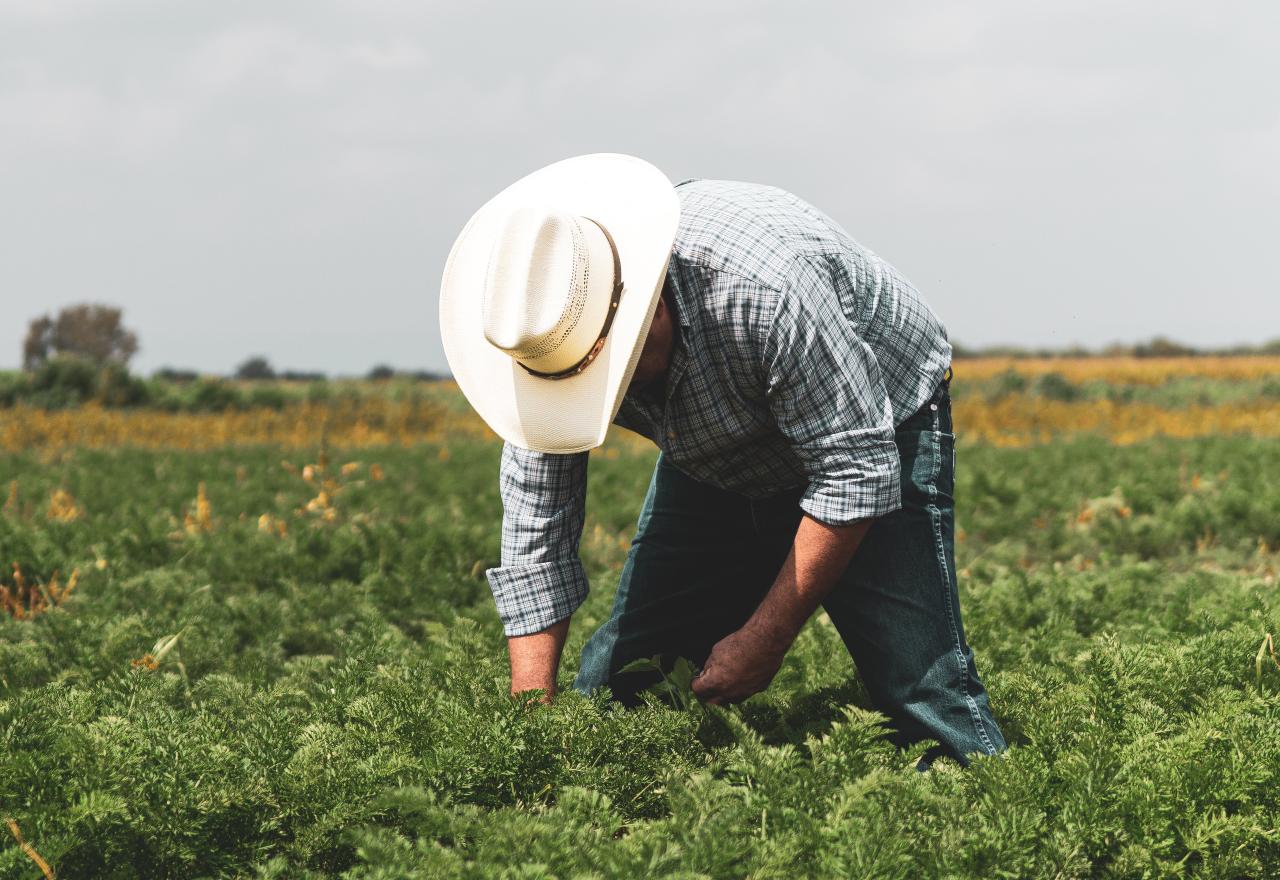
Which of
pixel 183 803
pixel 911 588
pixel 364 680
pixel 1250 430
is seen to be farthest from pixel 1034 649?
pixel 1250 430

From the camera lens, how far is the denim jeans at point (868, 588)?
328cm

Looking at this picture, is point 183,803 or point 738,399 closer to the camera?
point 183,803

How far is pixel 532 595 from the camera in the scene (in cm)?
338

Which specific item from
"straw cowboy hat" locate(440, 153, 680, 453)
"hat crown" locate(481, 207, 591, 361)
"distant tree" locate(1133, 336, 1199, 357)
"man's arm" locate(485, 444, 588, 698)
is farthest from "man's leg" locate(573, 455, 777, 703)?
"distant tree" locate(1133, 336, 1199, 357)

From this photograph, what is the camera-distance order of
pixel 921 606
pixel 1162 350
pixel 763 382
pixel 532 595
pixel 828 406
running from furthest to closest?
pixel 1162 350, pixel 532 595, pixel 921 606, pixel 763 382, pixel 828 406

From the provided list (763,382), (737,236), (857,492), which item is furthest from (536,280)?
(857,492)

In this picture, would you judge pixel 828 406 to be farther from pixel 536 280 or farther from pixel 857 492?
pixel 536 280

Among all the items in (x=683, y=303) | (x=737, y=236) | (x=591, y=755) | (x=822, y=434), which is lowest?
(x=591, y=755)

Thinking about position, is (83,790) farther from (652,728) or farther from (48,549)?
(48,549)

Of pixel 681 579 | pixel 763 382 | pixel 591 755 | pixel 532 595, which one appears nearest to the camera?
pixel 763 382

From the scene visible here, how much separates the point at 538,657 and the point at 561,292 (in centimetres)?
123

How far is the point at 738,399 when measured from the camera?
10.0 feet

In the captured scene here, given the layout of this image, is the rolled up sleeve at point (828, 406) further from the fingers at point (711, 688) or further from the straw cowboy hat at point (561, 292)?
the fingers at point (711, 688)

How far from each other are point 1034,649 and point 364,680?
2.55m
